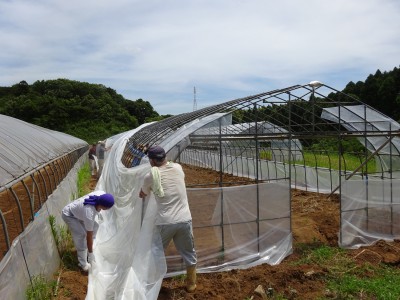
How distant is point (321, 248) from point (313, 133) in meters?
2.31

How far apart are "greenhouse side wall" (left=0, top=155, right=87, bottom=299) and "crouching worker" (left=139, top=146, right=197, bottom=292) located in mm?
1381

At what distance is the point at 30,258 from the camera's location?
4453mm

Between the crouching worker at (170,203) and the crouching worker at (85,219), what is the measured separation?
0.73 m

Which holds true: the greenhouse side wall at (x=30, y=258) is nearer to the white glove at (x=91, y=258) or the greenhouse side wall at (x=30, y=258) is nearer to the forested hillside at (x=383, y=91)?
the white glove at (x=91, y=258)

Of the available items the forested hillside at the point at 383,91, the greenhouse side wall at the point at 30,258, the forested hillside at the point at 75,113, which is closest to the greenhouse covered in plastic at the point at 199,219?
the greenhouse side wall at the point at 30,258

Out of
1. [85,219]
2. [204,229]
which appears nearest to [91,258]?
[85,219]

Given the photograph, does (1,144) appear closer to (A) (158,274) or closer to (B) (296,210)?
(A) (158,274)

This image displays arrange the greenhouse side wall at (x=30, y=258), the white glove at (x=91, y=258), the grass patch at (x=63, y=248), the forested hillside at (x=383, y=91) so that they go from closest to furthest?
the greenhouse side wall at (x=30, y=258) < the white glove at (x=91, y=258) < the grass patch at (x=63, y=248) < the forested hillside at (x=383, y=91)

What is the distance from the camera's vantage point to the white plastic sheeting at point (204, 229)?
5.36 metres

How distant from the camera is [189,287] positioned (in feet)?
17.3

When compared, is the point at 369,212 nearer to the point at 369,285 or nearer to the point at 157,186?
the point at 369,285

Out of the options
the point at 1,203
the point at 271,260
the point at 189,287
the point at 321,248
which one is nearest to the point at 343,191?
the point at 321,248

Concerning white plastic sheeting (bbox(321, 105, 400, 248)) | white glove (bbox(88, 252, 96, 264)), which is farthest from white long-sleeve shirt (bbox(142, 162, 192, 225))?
white plastic sheeting (bbox(321, 105, 400, 248))

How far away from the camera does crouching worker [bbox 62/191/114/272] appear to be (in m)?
5.53
